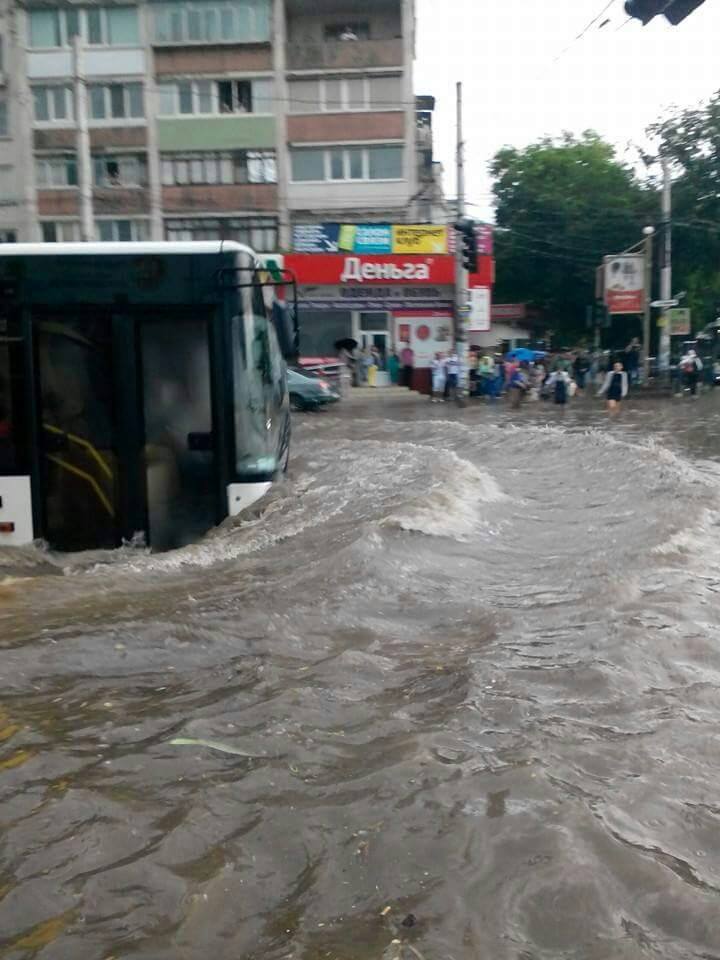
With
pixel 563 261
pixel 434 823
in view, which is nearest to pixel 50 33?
pixel 563 261

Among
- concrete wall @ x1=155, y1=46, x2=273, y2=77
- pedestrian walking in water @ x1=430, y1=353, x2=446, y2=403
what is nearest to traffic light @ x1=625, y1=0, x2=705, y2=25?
pedestrian walking in water @ x1=430, y1=353, x2=446, y2=403

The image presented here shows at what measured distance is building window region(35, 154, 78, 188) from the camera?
128 ft

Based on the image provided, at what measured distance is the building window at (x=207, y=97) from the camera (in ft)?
126

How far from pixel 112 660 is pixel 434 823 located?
2.57 meters

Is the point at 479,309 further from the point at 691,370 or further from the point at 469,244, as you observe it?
the point at 469,244

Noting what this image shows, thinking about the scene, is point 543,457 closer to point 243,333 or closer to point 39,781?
point 243,333

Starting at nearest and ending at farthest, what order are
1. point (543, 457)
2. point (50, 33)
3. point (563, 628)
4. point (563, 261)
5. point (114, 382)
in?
point (563, 628) < point (114, 382) < point (543, 457) < point (50, 33) < point (563, 261)

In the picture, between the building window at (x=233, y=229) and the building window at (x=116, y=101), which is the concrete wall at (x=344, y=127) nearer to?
the building window at (x=233, y=229)

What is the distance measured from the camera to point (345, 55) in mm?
37812

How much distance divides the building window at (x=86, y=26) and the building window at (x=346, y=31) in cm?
693

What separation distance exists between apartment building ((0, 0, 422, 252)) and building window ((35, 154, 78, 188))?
5cm

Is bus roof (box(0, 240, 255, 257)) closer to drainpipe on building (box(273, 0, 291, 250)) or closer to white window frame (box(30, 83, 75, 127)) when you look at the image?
drainpipe on building (box(273, 0, 291, 250))

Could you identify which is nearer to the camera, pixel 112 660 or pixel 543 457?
pixel 112 660

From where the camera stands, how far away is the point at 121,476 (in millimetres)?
8211
